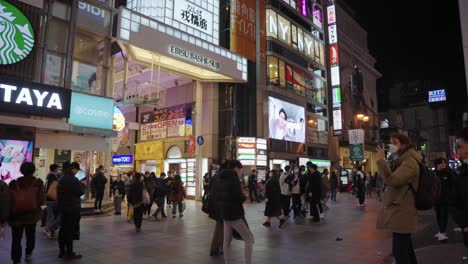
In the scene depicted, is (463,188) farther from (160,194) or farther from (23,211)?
(160,194)

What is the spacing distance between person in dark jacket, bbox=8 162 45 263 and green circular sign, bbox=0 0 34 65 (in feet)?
29.7

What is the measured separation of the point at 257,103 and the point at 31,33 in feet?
49.4

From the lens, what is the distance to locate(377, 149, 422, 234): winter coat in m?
3.90

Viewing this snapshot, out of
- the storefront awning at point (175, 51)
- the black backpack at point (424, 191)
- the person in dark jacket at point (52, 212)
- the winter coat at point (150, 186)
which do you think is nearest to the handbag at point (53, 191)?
the person in dark jacket at point (52, 212)

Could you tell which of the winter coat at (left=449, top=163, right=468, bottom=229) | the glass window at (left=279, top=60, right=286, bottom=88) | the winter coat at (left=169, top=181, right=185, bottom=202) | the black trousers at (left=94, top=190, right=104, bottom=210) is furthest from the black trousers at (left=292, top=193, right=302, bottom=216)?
the glass window at (left=279, top=60, right=286, bottom=88)

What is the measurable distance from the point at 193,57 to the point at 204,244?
13825 millimetres

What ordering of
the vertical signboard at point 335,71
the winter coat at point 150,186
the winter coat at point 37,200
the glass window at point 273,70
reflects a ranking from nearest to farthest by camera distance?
the winter coat at point 37,200
the winter coat at point 150,186
the glass window at point 273,70
the vertical signboard at point 335,71

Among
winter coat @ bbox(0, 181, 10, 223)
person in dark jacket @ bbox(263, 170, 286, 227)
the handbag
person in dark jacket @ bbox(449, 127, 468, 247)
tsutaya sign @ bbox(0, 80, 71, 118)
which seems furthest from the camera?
tsutaya sign @ bbox(0, 80, 71, 118)

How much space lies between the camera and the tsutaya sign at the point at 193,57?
1905 cm

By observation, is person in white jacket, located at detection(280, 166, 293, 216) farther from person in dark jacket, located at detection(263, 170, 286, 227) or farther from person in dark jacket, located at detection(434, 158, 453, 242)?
person in dark jacket, located at detection(434, 158, 453, 242)

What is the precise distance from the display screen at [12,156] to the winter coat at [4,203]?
28.5 feet

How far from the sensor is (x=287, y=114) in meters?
28.1

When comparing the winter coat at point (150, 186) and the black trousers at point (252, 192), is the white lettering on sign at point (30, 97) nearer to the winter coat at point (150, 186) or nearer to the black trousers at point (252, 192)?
the winter coat at point (150, 186)

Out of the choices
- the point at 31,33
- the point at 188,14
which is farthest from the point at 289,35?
the point at 31,33
